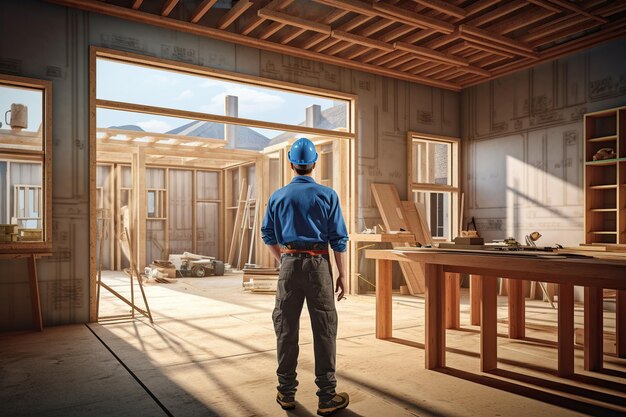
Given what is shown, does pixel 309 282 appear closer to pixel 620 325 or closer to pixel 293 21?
pixel 620 325

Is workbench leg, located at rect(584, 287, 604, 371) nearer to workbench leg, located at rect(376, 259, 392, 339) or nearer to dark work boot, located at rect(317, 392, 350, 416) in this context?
workbench leg, located at rect(376, 259, 392, 339)

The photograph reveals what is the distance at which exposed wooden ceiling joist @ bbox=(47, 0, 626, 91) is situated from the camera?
249 inches

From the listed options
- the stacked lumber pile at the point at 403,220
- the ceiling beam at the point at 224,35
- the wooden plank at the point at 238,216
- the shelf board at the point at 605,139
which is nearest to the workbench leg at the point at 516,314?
the stacked lumber pile at the point at 403,220

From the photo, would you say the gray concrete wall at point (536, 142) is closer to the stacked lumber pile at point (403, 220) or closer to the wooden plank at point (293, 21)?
the stacked lumber pile at point (403, 220)

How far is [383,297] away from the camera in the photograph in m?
5.10

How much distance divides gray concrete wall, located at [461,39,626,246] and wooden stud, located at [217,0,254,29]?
5075mm

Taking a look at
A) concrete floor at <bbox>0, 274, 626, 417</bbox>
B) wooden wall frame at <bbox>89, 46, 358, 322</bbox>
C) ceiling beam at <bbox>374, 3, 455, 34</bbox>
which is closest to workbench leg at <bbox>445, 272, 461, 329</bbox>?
concrete floor at <bbox>0, 274, 626, 417</bbox>

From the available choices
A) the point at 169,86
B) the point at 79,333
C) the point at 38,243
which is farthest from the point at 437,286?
the point at 169,86

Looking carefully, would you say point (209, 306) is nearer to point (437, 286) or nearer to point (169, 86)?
point (437, 286)

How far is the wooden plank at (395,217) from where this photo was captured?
8578 millimetres

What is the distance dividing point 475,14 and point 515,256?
15.0 feet

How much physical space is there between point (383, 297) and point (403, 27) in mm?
4064

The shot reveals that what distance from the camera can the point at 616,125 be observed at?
7184mm

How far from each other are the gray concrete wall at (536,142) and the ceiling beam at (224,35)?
1.18m
